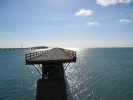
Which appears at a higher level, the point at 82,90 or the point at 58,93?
the point at 58,93

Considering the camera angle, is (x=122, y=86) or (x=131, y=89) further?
(x=122, y=86)

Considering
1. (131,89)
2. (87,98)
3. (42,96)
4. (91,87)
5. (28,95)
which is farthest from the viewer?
(91,87)

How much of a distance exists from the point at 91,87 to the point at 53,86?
51.5ft

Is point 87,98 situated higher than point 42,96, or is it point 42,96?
point 42,96

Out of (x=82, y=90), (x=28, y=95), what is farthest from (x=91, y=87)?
(x=28, y=95)

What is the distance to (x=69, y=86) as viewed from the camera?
30.3m

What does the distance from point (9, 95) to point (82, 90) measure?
1647cm

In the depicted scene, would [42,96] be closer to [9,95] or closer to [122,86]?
[9,95]

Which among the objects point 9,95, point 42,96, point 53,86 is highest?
point 53,86

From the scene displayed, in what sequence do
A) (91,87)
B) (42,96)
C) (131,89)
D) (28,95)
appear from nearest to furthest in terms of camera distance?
(42,96) → (28,95) → (131,89) → (91,87)

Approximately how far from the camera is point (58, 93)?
55.2 feet

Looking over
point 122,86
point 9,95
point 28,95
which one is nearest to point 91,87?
point 122,86

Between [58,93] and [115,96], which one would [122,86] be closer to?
[115,96]

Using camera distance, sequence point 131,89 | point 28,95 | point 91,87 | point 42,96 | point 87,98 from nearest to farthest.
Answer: point 42,96 → point 87,98 → point 28,95 → point 131,89 → point 91,87
